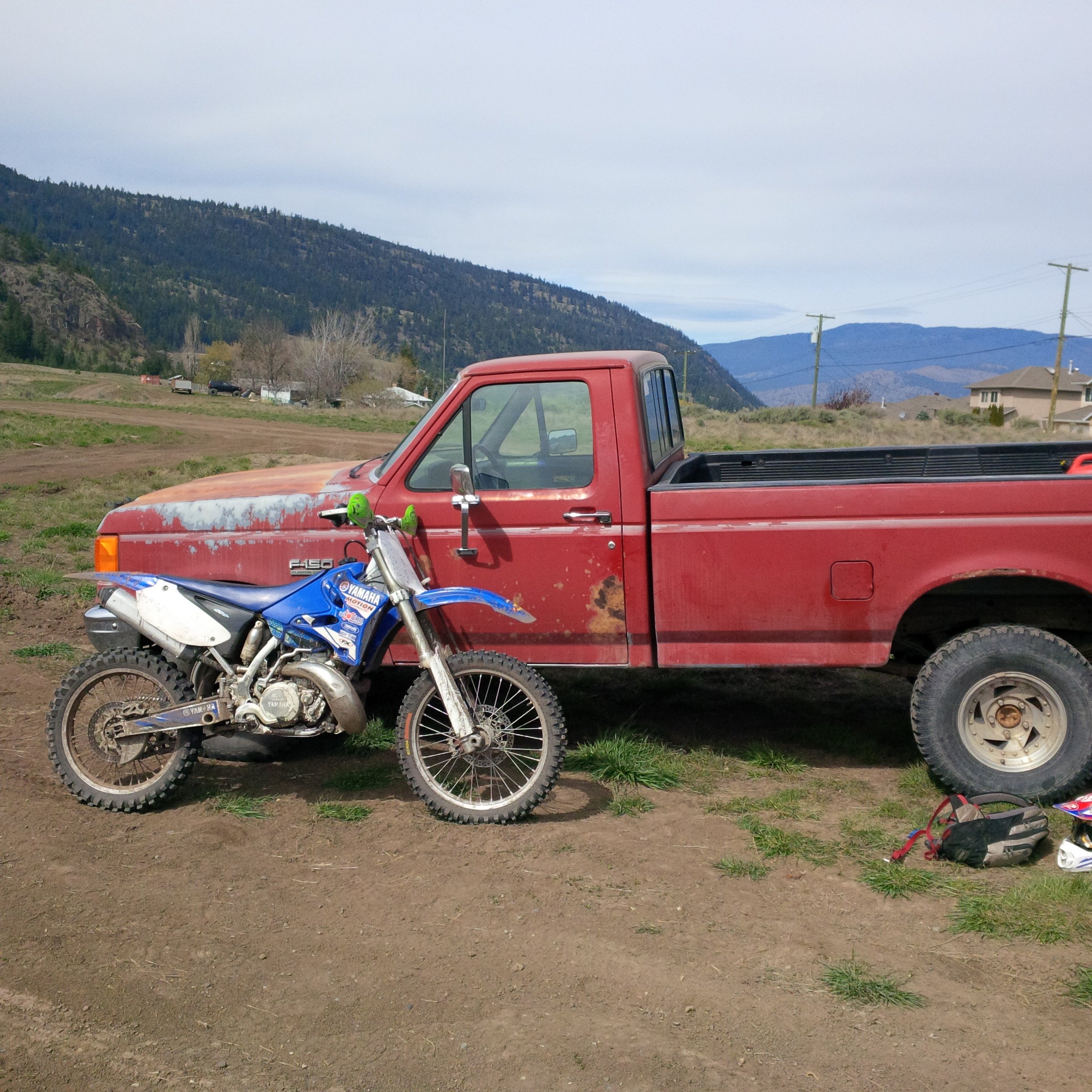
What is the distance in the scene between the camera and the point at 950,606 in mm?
5059

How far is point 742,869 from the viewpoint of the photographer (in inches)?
164

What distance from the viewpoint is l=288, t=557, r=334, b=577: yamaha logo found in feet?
16.8

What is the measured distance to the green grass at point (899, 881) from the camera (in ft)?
13.1

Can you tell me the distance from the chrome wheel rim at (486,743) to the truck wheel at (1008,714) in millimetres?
1766

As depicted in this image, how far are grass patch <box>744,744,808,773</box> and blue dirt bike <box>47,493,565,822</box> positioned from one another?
129cm

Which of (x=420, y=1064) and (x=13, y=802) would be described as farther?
(x=13, y=802)

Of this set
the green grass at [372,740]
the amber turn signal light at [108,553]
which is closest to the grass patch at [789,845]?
the green grass at [372,740]

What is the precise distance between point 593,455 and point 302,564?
1.55 meters

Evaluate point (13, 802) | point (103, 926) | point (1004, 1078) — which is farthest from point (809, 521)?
point (13, 802)

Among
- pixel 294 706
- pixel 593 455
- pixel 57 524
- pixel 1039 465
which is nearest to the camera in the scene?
pixel 294 706

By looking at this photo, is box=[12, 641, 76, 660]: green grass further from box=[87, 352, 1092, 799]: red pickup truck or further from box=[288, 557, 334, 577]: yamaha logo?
box=[288, 557, 334, 577]: yamaha logo

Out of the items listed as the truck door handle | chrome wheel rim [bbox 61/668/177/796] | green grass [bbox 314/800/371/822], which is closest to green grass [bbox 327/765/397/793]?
green grass [bbox 314/800/371/822]

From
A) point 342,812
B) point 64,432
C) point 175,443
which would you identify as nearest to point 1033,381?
point 175,443

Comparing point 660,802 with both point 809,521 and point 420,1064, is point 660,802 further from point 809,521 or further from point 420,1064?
point 420,1064
